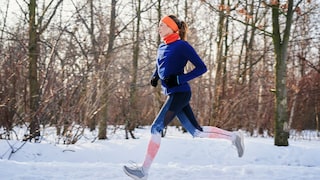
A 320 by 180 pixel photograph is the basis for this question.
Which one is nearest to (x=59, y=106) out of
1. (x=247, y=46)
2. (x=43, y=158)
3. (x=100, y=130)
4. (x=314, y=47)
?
(x=43, y=158)

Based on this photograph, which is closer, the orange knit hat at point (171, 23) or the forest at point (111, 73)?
the orange knit hat at point (171, 23)

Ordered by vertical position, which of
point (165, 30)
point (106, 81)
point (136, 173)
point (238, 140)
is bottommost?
point (136, 173)

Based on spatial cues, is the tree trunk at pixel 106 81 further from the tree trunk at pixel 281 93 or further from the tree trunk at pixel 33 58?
the tree trunk at pixel 281 93

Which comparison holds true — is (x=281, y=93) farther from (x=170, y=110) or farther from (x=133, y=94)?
(x=170, y=110)

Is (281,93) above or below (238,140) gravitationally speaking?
above

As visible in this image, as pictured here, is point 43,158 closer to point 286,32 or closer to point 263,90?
point 286,32

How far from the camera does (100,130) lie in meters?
12.1

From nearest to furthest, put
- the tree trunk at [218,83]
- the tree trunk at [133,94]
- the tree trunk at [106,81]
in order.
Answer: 1. the tree trunk at [106,81]
2. the tree trunk at [133,94]
3. the tree trunk at [218,83]

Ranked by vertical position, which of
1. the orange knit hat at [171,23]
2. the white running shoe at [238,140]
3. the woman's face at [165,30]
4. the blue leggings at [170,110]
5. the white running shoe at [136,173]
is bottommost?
the white running shoe at [136,173]

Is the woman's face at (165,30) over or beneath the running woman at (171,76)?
over

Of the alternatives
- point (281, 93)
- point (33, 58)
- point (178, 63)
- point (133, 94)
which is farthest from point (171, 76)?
point (133, 94)

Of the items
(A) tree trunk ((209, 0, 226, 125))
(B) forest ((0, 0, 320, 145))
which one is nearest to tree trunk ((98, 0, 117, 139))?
(B) forest ((0, 0, 320, 145))

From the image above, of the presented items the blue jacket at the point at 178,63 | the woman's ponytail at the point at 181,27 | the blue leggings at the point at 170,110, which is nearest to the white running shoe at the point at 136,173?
the blue leggings at the point at 170,110

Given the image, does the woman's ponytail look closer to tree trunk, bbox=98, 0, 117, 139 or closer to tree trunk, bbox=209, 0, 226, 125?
tree trunk, bbox=98, 0, 117, 139
